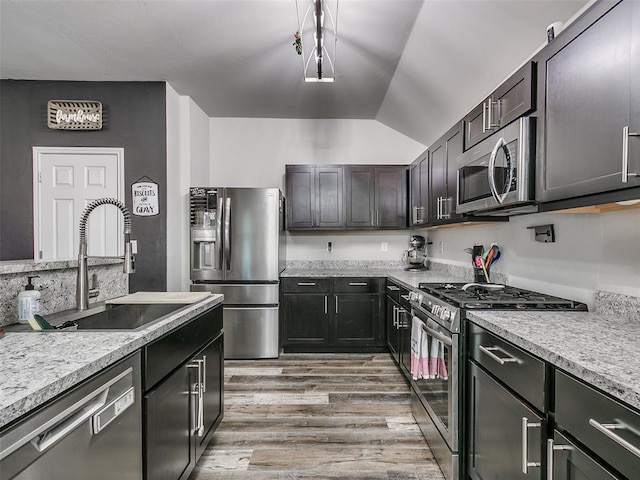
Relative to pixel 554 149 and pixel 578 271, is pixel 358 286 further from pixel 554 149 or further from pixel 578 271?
pixel 554 149


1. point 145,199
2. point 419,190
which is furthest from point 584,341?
point 145,199

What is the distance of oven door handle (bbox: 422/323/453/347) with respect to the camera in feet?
5.60

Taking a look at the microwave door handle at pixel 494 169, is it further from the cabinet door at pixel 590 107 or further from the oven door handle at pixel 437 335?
the oven door handle at pixel 437 335

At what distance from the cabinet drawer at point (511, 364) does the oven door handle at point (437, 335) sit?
0.12m

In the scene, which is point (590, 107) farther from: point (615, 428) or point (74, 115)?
point (74, 115)

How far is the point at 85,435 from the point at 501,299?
6.11 feet

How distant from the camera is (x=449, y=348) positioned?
5.61ft

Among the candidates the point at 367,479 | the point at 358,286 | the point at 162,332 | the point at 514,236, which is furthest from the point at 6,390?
the point at 358,286

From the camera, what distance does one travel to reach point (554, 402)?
3.37 ft

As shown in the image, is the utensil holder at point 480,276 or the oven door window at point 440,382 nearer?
the oven door window at point 440,382

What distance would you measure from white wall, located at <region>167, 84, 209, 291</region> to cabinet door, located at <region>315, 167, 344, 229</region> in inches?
56.8

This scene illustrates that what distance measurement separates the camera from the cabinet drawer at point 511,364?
1.09m

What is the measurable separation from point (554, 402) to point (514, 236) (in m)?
1.57

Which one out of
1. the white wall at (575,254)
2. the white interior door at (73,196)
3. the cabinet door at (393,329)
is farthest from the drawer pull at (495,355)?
the white interior door at (73,196)
